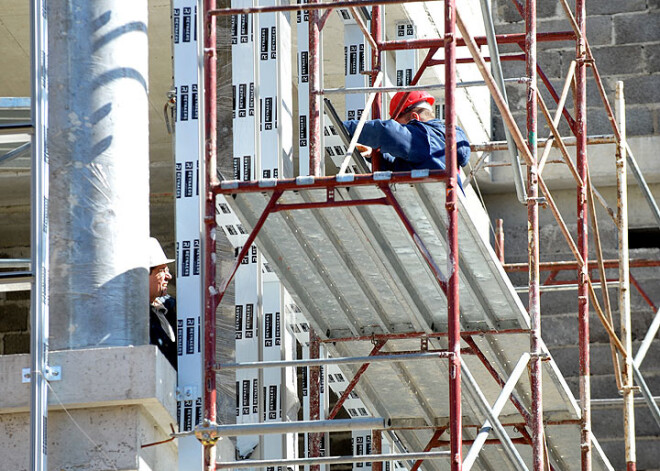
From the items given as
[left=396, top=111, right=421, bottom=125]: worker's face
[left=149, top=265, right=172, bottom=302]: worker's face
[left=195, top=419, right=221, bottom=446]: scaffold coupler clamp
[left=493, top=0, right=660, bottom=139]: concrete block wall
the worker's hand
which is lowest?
[left=195, top=419, right=221, bottom=446]: scaffold coupler clamp

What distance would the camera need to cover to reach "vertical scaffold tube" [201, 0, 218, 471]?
296 inches

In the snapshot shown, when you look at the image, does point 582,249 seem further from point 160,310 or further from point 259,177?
point 160,310

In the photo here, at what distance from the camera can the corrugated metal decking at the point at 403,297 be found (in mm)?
8094

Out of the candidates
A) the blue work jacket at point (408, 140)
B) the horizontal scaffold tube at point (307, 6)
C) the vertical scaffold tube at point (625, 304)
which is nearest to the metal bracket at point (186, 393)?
the blue work jacket at point (408, 140)

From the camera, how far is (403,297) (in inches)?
343

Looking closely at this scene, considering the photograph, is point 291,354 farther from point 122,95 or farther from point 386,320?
point 122,95

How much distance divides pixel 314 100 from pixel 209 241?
1.64 meters

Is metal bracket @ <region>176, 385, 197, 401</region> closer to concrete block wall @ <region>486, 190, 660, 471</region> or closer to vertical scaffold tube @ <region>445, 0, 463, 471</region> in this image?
vertical scaffold tube @ <region>445, 0, 463, 471</region>

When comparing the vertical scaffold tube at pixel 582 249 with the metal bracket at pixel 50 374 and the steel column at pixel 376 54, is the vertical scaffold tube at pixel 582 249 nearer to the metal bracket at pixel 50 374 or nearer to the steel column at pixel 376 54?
the steel column at pixel 376 54

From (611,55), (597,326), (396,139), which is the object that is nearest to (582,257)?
(396,139)

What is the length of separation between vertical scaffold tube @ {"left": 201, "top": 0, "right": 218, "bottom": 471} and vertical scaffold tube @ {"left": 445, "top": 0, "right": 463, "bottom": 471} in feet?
3.77

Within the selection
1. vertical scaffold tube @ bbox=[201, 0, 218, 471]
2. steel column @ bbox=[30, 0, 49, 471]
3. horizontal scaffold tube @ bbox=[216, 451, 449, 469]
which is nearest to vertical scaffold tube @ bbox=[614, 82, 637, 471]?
horizontal scaffold tube @ bbox=[216, 451, 449, 469]

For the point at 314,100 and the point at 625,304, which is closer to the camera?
the point at 314,100

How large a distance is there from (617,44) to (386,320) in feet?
20.6
